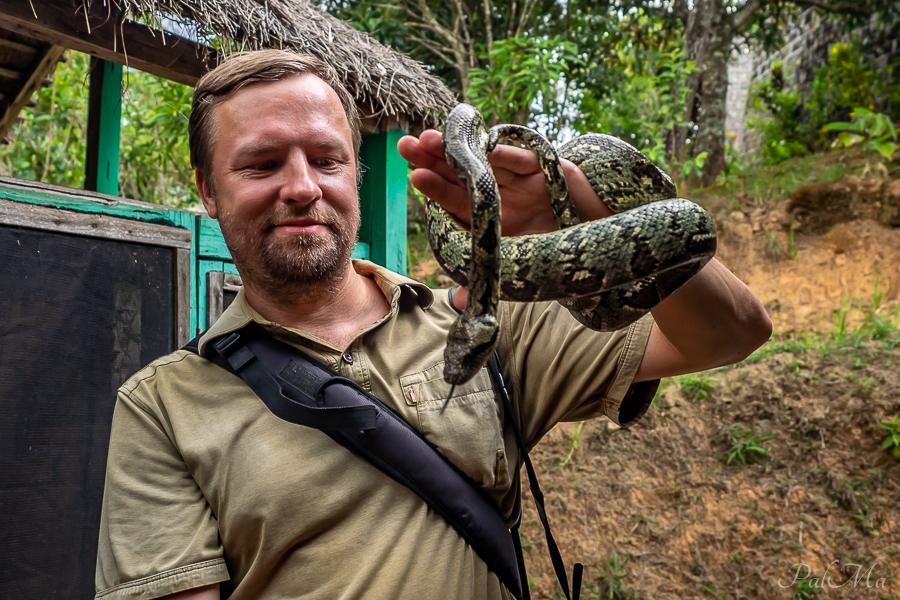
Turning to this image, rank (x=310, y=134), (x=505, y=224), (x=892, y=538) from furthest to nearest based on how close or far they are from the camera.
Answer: (x=892, y=538)
(x=310, y=134)
(x=505, y=224)

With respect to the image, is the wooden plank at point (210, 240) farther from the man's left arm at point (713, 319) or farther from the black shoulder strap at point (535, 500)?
the man's left arm at point (713, 319)

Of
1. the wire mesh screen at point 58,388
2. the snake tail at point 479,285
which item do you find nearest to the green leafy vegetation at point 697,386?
the wire mesh screen at point 58,388

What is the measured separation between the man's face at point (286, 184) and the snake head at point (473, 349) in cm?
98

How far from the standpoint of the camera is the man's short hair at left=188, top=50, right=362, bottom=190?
2.40 meters

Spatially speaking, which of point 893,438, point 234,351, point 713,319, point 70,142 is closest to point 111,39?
point 234,351

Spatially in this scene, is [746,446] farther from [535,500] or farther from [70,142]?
[70,142]

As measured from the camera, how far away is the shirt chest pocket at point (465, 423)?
7.01 ft

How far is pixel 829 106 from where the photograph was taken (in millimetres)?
11375

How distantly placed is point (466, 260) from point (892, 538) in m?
5.67

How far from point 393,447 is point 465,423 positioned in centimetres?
27

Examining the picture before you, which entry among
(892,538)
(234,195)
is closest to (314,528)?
(234,195)

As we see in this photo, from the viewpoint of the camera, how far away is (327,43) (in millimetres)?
4344

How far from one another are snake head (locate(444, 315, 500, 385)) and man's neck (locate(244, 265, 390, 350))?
0.98m

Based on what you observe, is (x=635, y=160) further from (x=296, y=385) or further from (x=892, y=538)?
(x=892, y=538)
